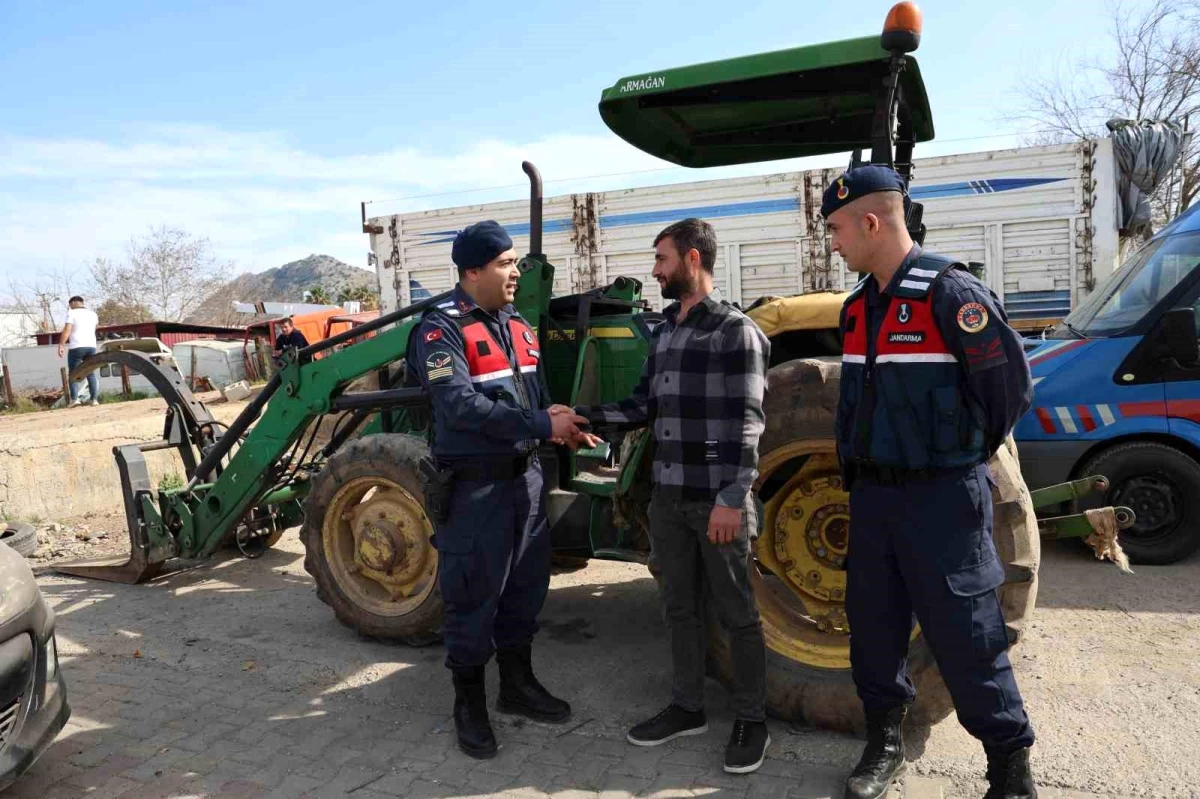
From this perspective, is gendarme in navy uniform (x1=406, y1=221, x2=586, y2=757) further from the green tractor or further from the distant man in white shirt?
the distant man in white shirt

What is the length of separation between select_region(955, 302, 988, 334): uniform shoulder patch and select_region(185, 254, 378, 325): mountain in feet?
138

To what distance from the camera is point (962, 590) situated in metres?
2.48

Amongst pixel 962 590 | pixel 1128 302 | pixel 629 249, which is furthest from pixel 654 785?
pixel 629 249

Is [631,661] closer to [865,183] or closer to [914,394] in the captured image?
[914,394]

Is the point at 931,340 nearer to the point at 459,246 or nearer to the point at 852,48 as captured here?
the point at 852,48

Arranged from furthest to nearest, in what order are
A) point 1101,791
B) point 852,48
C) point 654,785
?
point 852,48
point 654,785
point 1101,791

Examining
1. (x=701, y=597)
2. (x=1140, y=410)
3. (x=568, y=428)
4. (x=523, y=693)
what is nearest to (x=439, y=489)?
(x=568, y=428)

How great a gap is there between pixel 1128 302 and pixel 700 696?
3999mm

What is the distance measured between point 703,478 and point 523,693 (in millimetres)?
1254

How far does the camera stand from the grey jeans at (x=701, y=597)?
2984 millimetres

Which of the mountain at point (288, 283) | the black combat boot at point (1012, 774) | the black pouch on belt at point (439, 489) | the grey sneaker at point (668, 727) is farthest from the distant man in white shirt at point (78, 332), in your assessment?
the mountain at point (288, 283)

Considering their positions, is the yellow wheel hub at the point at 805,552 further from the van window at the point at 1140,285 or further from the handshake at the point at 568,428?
the van window at the point at 1140,285

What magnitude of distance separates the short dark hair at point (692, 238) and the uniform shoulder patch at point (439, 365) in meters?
0.88

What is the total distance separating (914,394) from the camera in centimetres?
252
